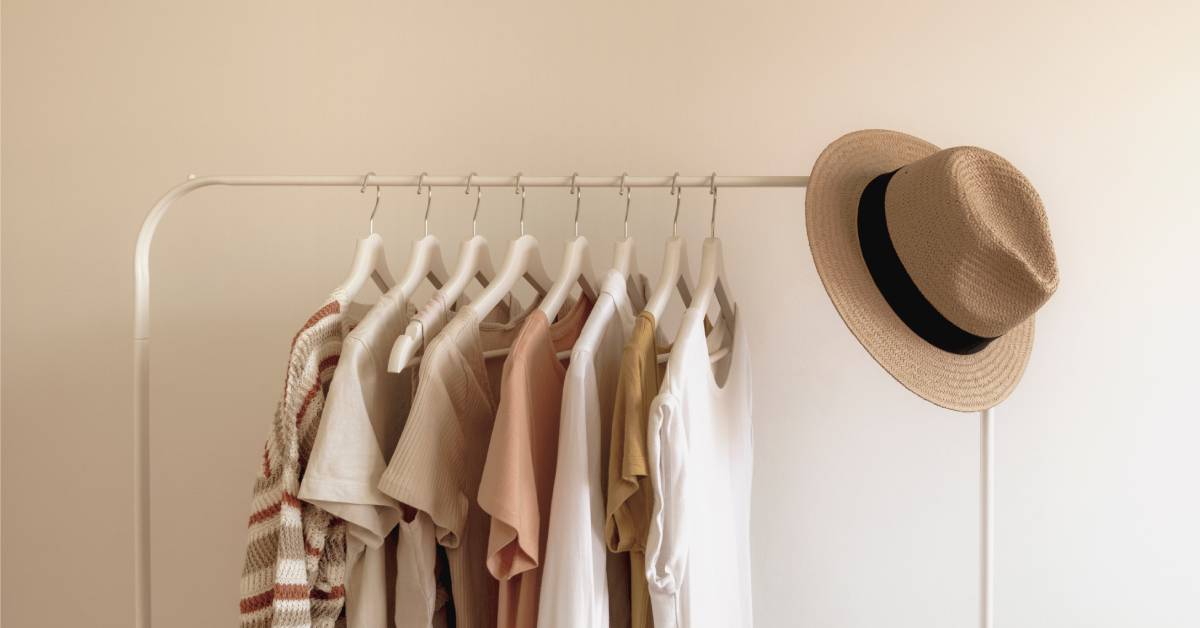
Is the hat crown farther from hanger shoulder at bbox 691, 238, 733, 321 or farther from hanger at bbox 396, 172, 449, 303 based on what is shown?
hanger at bbox 396, 172, 449, 303

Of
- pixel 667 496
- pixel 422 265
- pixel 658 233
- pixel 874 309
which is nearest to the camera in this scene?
pixel 667 496

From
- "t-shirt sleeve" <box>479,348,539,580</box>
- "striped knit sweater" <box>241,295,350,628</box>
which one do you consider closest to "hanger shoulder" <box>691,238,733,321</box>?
"t-shirt sleeve" <box>479,348,539,580</box>

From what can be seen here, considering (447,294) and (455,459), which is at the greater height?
(447,294)

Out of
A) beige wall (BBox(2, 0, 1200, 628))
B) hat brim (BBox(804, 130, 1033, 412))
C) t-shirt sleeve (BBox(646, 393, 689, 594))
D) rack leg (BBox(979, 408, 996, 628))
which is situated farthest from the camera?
beige wall (BBox(2, 0, 1200, 628))

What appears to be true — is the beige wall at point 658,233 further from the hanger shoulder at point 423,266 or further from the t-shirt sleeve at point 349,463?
the t-shirt sleeve at point 349,463

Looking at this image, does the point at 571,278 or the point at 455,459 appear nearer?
the point at 455,459

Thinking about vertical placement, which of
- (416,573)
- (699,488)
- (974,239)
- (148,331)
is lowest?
(416,573)

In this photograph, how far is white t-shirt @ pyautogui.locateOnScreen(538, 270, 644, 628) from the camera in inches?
39.8

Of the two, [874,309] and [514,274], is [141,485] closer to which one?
[514,274]

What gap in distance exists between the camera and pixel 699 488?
108cm

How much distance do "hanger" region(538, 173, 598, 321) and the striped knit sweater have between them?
0.29 metres

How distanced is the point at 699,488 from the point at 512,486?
0.23 meters

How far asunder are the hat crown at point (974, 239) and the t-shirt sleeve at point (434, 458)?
579mm

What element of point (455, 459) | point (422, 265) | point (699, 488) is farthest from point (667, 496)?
point (422, 265)
